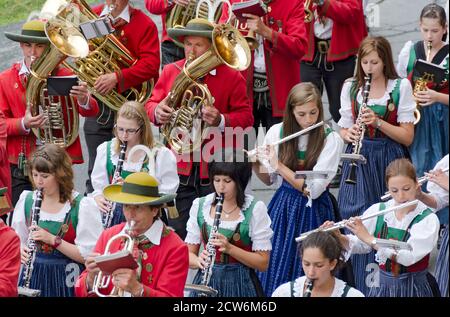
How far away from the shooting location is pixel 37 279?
957 centimetres

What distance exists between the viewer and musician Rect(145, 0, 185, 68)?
11555 millimetres

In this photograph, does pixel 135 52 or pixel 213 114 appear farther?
pixel 135 52

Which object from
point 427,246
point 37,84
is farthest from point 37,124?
point 427,246

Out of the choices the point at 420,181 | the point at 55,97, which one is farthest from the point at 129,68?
the point at 420,181

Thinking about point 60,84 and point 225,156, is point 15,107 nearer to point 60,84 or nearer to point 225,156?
point 60,84

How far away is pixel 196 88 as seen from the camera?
10.6 meters

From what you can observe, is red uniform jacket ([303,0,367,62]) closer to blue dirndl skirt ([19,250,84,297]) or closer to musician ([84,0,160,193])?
musician ([84,0,160,193])

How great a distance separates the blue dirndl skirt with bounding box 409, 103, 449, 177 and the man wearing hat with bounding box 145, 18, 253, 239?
4.39 feet

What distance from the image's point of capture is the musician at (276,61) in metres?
A: 11.2

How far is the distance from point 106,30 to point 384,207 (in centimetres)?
289

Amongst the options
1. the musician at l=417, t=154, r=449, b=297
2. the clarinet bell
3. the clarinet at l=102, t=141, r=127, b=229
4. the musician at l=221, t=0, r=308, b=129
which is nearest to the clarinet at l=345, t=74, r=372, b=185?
the clarinet bell

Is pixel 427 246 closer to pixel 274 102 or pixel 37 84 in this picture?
pixel 274 102

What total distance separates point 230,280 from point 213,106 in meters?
1.60

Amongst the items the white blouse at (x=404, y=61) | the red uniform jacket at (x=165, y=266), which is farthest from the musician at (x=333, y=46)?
the red uniform jacket at (x=165, y=266)
